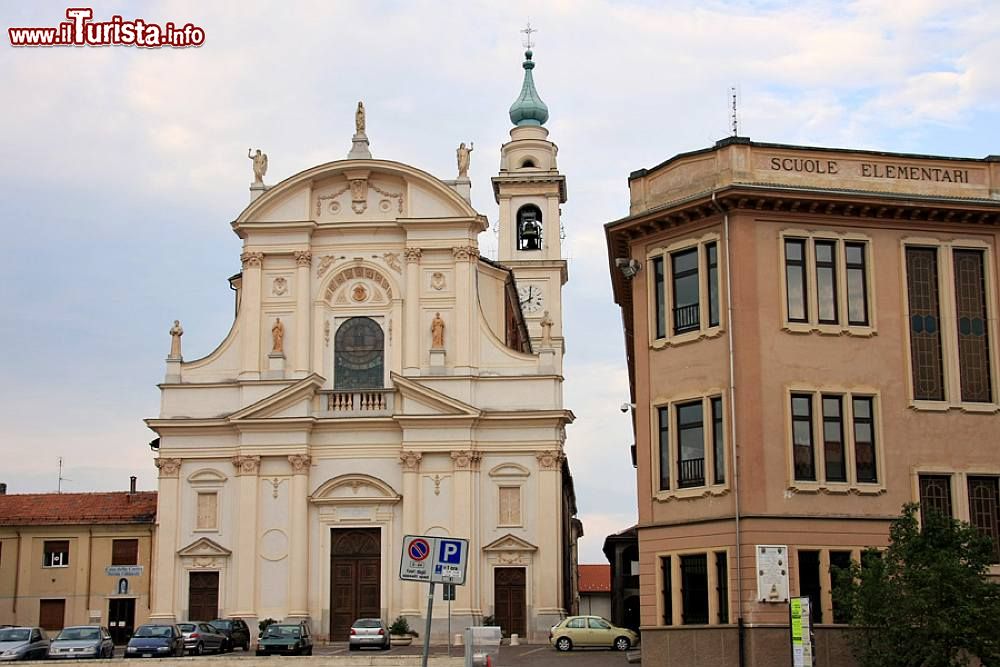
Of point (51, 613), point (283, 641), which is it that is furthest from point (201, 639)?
point (51, 613)

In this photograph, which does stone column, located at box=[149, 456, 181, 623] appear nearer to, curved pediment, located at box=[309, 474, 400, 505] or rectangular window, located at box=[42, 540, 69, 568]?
rectangular window, located at box=[42, 540, 69, 568]

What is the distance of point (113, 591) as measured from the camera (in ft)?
191

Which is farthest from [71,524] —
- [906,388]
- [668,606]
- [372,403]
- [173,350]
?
[906,388]

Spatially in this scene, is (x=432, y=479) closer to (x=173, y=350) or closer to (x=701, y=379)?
(x=173, y=350)

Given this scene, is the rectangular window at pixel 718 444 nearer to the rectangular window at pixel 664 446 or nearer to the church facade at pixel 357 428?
the rectangular window at pixel 664 446

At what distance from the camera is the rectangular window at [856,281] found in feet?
105

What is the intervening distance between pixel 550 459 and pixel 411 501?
5.45 metres

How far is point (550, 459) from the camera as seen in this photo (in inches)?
2176

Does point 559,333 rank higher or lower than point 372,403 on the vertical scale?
higher

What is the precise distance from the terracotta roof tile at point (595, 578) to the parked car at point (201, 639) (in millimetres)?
60472

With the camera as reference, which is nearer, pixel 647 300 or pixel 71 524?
pixel 647 300

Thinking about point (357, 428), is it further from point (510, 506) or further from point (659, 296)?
point (659, 296)

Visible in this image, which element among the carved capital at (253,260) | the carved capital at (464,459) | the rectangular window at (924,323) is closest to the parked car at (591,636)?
the carved capital at (464,459)

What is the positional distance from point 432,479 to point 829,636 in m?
27.3
